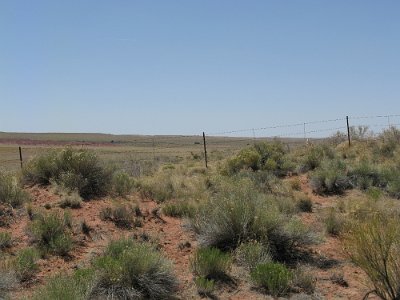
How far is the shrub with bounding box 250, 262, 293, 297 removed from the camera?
25.5 feet

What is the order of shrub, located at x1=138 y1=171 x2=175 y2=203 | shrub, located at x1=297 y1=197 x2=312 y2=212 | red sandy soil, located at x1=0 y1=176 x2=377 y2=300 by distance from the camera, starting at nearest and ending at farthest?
1. red sandy soil, located at x1=0 y1=176 x2=377 y2=300
2. shrub, located at x1=297 y1=197 x2=312 y2=212
3. shrub, located at x1=138 y1=171 x2=175 y2=203

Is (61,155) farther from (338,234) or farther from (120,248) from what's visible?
(338,234)

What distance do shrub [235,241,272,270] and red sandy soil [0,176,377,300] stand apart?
0.24 meters

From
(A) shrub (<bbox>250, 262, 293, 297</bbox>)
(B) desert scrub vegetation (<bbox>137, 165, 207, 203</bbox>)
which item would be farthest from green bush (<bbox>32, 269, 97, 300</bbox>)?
(B) desert scrub vegetation (<bbox>137, 165, 207, 203</bbox>)

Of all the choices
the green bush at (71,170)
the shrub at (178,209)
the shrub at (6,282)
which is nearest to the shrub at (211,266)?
the shrub at (6,282)

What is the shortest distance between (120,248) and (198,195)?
606cm

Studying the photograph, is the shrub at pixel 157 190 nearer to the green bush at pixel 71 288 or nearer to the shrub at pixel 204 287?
the shrub at pixel 204 287

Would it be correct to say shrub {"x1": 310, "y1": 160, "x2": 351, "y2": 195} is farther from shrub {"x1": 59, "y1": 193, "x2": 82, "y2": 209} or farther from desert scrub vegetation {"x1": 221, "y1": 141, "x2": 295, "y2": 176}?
shrub {"x1": 59, "y1": 193, "x2": 82, "y2": 209}

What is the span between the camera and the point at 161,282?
26.0ft

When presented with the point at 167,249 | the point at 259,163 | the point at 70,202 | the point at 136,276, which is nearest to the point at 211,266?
the point at 136,276

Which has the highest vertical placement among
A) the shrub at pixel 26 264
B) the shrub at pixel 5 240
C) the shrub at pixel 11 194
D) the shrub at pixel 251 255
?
the shrub at pixel 11 194

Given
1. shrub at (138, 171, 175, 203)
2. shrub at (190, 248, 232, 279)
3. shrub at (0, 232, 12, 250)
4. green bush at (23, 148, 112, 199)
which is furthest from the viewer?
shrub at (138, 171, 175, 203)

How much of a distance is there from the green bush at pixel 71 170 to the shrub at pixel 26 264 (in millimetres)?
5147

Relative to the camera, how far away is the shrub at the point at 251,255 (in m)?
8.89
